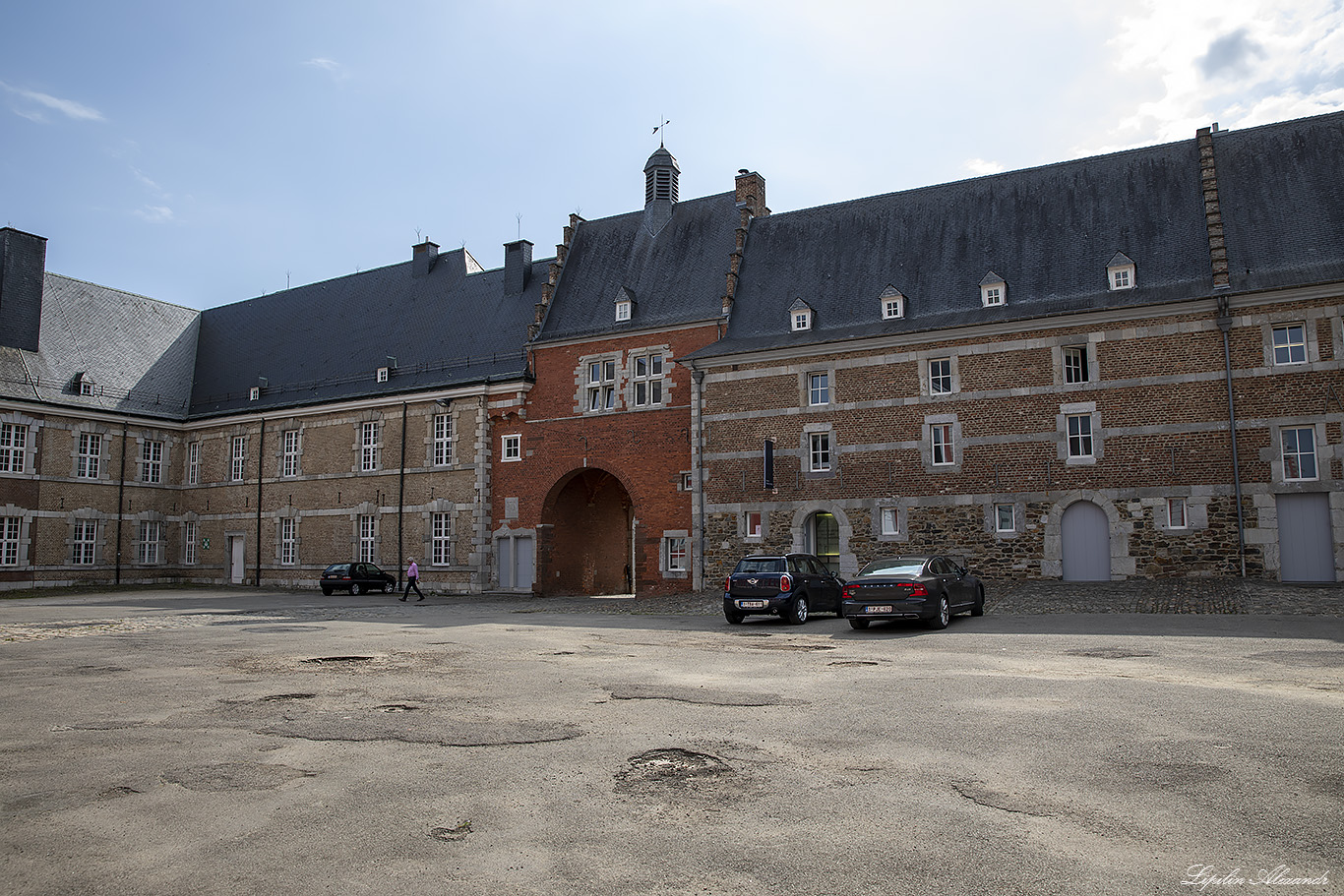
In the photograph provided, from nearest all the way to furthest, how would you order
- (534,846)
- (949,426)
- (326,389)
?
(534,846) → (949,426) → (326,389)

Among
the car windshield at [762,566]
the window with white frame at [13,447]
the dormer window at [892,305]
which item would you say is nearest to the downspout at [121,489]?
the window with white frame at [13,447]

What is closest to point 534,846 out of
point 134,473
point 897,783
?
point 897,783

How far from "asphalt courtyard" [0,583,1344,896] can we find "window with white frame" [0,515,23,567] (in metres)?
28.1

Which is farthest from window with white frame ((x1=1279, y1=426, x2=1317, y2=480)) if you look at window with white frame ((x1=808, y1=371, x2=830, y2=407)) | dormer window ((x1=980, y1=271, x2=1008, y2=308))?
window with white frame ((x1=808, y1=371, x2=830, y2=407))

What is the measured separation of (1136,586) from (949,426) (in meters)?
6.66

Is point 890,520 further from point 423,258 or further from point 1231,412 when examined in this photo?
point 423,258

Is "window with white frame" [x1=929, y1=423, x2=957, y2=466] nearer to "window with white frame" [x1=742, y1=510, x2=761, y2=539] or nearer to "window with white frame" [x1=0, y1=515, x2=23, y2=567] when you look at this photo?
"window with white frame" [x1=742, y1=510, x2=761, y2=539]

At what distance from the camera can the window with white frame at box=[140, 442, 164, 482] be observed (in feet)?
143

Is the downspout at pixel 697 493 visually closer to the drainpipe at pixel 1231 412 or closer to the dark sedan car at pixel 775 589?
the dark sedan car at pixel 775 589

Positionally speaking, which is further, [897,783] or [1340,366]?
[1340,366]

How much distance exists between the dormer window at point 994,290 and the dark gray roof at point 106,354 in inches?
1432

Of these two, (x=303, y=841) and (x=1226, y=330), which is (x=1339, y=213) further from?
(x=303, y=841)

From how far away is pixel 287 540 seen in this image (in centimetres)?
4172

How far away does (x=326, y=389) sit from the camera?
41906mm
